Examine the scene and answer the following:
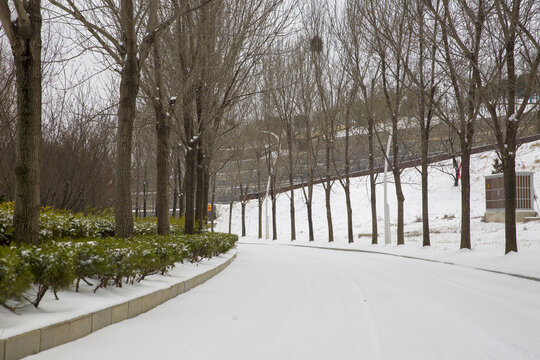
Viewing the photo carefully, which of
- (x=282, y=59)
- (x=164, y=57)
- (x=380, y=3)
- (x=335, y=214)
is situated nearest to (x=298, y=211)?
(x=335, y=214)

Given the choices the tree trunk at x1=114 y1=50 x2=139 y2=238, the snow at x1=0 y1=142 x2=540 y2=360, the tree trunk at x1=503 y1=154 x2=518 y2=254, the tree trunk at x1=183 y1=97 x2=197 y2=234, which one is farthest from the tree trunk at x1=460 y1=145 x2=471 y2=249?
the tree trunk at x1=114 y1=50 x2=139 y2=238

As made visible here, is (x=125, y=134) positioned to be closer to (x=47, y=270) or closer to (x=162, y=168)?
(x=162, y=168)

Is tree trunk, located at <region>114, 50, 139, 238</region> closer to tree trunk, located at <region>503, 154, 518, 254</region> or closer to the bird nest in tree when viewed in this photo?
tree trunk, located at <region>503, 154, 518, 254</region>

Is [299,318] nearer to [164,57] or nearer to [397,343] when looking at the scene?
[397,343]

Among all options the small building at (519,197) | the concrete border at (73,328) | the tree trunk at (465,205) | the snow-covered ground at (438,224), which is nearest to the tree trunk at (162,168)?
the concrete border at (73,328)

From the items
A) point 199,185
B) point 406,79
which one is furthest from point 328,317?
point 406,79

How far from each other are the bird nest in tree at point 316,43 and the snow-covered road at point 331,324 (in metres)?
18.9

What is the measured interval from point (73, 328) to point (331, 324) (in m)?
2.83

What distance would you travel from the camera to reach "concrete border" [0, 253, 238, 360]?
3.55m

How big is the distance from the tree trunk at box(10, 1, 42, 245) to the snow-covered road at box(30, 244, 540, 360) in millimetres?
2160

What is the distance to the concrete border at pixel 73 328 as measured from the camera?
11.7ft

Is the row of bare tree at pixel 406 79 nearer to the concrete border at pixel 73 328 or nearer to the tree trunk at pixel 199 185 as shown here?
the tree trunk at pixel 199 185

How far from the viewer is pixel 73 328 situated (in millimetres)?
4289

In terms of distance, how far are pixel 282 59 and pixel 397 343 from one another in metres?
23.0
